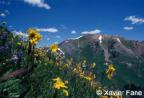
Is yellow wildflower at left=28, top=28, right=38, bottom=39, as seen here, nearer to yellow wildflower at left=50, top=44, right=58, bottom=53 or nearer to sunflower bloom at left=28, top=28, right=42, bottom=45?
sunflower bloom at left=28, top=28, right=42, bottom=45

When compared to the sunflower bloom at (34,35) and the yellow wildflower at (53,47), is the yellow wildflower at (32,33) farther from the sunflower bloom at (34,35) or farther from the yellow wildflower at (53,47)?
the yellow wildflower at (53,47)

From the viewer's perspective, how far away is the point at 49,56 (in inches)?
323

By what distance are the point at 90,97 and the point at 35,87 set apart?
4249mm

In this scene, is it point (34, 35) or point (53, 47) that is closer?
point (34, 35)

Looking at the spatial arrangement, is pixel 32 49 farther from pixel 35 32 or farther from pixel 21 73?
pixel 21 73

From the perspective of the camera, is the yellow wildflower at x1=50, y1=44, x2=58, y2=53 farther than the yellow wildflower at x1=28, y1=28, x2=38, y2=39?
Yes

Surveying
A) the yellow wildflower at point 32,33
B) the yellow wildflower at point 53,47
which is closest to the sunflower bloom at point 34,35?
the yellow wildflower at point 32,33

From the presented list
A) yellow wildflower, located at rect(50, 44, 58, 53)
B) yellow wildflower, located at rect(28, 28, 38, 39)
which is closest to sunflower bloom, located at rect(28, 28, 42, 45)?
yellow wildflower, located at rect(28, 28, 38, 39)

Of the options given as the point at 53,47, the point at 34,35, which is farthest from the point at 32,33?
the point at 53,47

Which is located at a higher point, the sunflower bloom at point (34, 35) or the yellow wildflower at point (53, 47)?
the sunflower bloom at point (34, 35)

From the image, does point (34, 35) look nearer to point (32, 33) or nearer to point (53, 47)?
point (32, 33)

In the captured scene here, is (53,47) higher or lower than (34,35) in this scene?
lower

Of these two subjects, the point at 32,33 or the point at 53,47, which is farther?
the point at 53,47

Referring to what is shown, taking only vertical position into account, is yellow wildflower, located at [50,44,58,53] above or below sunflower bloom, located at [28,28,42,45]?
below
